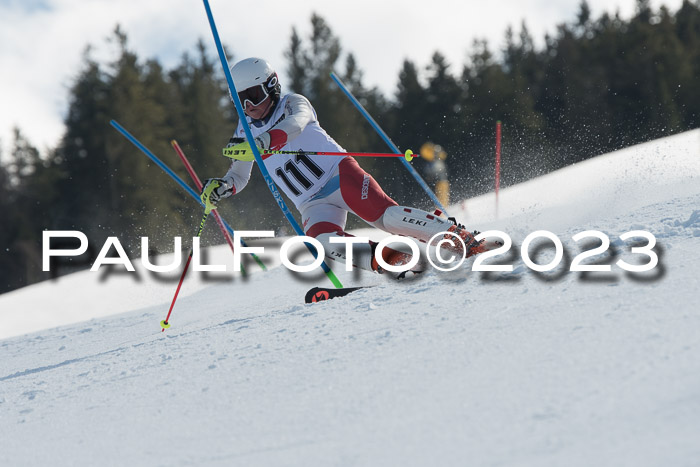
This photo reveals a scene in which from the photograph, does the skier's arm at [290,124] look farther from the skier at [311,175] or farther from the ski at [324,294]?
the ski at [324,294]

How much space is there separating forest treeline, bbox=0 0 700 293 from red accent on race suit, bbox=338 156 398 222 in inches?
896

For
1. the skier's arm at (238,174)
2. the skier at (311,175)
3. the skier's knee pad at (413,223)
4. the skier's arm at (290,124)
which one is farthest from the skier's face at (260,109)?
the skier's knee pad at (413,223)

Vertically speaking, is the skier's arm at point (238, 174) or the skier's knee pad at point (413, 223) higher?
the skier's arm at point (238, 174)

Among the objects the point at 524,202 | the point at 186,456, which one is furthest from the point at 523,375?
the point at 524,202

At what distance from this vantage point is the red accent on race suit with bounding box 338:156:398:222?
4.05m

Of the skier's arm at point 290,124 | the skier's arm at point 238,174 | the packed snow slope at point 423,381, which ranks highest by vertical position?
the skier's arm at point 290,124

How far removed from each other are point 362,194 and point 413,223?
0.37 metres

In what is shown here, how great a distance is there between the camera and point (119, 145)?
29.8 metres

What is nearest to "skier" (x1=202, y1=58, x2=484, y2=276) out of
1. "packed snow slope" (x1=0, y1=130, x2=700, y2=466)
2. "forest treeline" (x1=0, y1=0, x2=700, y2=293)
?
"packed snow slope" (x1=0, y1=130, x2=700, y2=466)

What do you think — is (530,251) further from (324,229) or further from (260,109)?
(260,109)

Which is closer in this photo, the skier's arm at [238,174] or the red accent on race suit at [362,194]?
the red accent on race suit at [362,194]

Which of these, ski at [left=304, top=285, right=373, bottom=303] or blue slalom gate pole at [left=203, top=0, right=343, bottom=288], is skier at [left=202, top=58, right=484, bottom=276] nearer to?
blue slalom gate pole at [left=203, top=0, right=343, bottom=288]

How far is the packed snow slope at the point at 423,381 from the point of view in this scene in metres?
1.60

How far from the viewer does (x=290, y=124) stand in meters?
3.97
